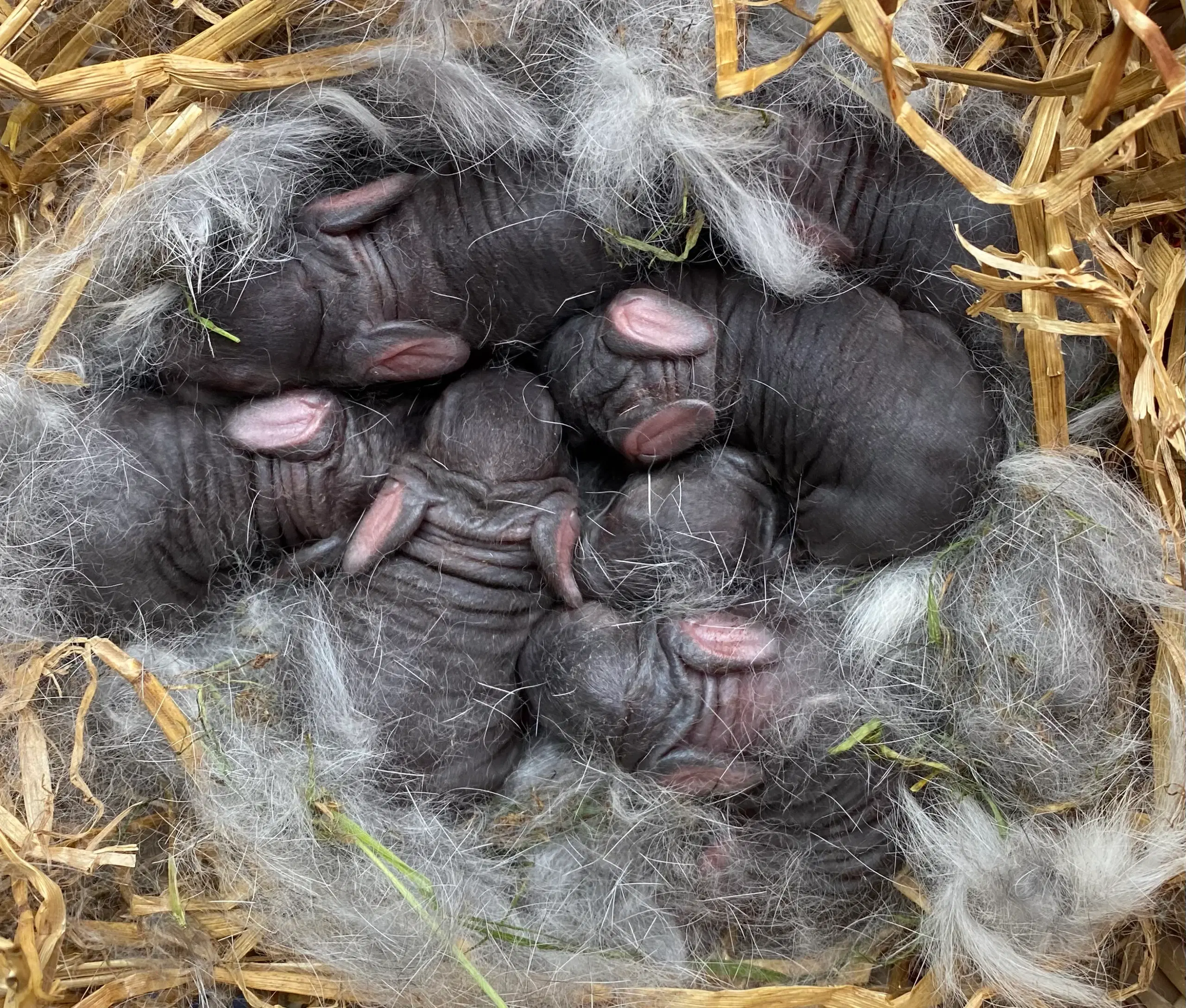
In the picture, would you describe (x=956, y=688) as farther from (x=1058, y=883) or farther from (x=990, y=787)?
(x=1058, y=883)

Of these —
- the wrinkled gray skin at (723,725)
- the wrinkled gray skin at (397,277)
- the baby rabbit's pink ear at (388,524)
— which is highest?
the wrinkled gray skin at (397,277)

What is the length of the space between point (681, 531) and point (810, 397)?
0.32 m

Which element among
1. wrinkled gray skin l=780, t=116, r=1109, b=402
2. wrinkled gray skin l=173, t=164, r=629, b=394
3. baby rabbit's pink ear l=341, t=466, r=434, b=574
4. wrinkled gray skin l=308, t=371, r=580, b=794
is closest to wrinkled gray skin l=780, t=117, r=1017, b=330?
wrinkled gray skin l=780, t=116, r=1109, b=402

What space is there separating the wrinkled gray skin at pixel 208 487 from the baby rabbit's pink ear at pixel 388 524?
0.09 m

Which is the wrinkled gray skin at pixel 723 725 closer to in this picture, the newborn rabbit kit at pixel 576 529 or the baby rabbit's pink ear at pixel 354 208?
the newborn rabbit kit at pixel 576 529

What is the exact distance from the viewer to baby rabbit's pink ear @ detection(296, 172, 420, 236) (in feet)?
5.59

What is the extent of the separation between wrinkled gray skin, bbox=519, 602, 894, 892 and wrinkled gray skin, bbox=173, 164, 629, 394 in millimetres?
603

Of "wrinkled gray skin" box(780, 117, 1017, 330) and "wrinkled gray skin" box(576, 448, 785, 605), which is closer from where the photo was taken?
"wrinkled gray skin" box(780, 117, 1017, 330)

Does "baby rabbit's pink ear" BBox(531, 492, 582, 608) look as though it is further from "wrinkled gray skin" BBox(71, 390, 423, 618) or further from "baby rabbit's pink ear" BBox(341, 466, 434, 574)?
"wrinkled gray skin" BBox(71, 390, 423, 618)

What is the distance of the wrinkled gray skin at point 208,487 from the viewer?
1730 millimetres

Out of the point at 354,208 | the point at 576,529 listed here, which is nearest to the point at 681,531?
the point at 576,529

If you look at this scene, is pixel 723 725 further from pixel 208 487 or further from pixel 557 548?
pixel 208 487

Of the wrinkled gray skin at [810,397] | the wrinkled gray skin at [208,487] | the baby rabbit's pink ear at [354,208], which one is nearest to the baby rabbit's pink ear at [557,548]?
the wrinkled gray skin at [810,397]

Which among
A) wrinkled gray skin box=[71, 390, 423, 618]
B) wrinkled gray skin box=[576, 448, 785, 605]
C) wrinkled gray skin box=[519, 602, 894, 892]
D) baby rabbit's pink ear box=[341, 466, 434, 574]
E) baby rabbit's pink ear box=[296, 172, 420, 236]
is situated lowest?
wrinkled gray skin box=[519, 602, 894, 892]
